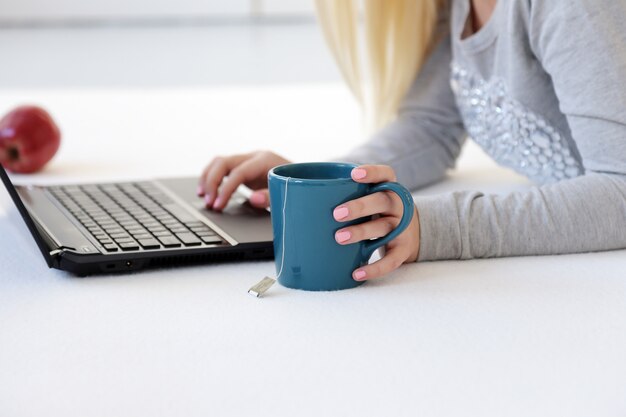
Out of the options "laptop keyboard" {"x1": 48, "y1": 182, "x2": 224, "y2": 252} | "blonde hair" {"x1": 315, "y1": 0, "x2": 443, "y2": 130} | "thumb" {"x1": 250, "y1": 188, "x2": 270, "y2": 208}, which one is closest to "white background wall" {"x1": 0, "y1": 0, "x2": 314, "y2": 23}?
"blonde hair" {"x1": 315, "y1": 0, "x2": 443, "y2": 130}

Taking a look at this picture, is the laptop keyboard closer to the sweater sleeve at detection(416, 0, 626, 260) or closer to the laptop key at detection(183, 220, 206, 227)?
the laptop key at detection(183, 220, 206, 227)

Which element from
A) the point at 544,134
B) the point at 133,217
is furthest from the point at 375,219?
the point at 544,134

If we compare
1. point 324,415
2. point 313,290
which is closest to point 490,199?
point 313,290

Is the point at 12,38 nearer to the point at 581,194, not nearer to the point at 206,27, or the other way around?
the point at 206,27

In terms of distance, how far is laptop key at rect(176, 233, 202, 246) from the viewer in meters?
0.73

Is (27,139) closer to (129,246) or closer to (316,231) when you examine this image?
(129,246)

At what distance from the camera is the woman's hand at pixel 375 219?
2.13ft

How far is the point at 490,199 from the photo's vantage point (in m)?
0.78

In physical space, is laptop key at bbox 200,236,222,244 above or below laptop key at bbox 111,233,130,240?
below

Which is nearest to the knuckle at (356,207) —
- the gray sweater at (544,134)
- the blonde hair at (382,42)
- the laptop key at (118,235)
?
the gray sweater at (544,134)

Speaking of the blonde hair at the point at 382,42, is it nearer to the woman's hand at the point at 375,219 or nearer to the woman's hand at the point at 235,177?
the woman's hand at the point at 235,177

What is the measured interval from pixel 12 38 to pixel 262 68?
1.27 metres

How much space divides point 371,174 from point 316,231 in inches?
2.3

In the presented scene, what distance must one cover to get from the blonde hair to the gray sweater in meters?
0.11
